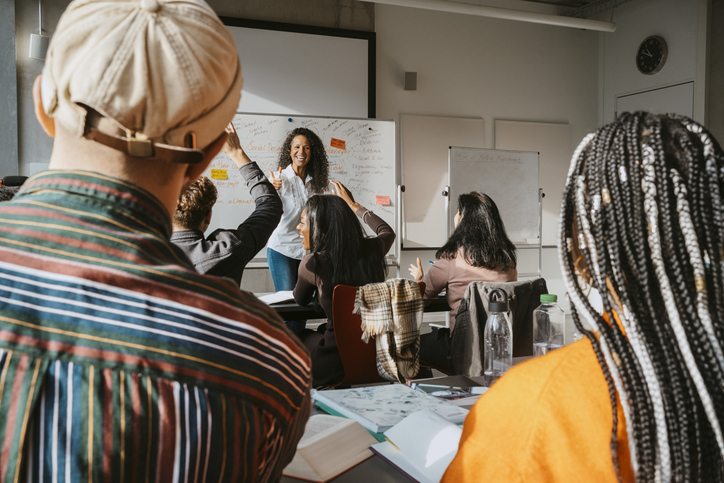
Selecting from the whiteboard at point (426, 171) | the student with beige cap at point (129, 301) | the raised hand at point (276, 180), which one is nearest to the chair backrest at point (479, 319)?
the student with beige cap at point (129, 301)

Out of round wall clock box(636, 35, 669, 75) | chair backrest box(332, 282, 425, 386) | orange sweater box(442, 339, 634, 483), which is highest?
round wall clock box(636, 35, 669, 75)

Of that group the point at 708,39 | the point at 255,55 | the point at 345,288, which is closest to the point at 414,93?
the point at 255,55

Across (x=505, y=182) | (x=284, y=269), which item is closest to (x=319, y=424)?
(x=284, y=269)

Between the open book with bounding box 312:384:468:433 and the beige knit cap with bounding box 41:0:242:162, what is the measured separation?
0.71 metres

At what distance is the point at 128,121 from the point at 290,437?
15.0 inches

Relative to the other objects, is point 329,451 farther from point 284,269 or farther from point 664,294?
point 284,269

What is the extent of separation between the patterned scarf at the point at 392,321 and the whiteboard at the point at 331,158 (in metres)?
2.59

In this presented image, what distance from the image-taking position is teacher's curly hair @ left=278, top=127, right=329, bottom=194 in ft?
15.7

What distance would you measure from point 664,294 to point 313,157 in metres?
4.37

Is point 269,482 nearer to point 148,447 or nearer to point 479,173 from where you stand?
point 148,447

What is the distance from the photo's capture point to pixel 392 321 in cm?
241

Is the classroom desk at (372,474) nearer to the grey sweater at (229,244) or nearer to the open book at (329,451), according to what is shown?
the open book at (329,451)

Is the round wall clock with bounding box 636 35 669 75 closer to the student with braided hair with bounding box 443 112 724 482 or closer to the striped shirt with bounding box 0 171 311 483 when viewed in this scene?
the student with braided hair with bounding box 443 112 724 482

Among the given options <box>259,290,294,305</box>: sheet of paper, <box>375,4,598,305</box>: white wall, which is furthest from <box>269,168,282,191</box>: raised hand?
<box>259,290,294,305</box>: sheet of paper
